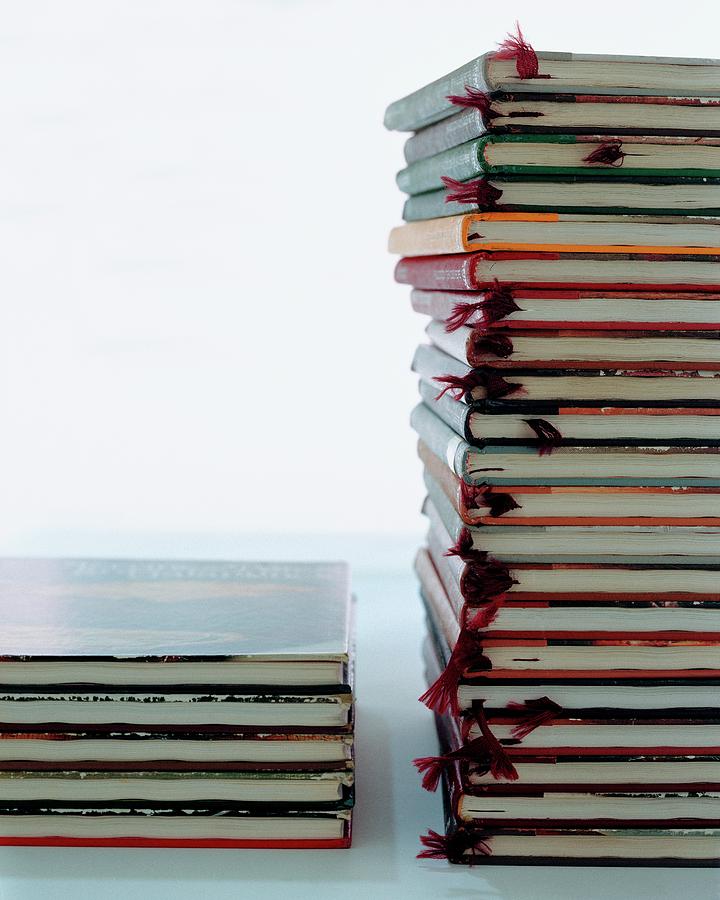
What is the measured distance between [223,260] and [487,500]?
4.38ft

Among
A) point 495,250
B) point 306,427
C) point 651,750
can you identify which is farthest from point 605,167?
point 306,427

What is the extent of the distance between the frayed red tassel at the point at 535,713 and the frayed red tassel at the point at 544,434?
0.24 m

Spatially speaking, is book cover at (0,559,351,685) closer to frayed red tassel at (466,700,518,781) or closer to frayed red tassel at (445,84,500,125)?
frayed red tassel at (466,700,518,781)

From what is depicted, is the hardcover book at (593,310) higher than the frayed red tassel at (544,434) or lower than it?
higher

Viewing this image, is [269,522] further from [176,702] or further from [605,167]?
[605,167]

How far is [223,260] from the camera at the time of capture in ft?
7.33

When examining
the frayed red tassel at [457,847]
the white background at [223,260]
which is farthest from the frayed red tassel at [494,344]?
the white background at [223,260]

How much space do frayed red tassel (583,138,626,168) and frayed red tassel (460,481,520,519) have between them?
31 centimetres

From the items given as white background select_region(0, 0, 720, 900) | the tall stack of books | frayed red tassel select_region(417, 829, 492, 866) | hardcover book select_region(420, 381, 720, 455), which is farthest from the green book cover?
white background select_region(0, 0, 720, 900)

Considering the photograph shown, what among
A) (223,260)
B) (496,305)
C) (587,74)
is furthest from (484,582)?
(223,260)

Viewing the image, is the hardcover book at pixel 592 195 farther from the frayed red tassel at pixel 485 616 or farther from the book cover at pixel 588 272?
the frayed red tassel at pixel 485 616

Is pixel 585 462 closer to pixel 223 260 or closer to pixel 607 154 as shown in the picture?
pixel 607 154

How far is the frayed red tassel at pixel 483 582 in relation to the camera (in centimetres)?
103

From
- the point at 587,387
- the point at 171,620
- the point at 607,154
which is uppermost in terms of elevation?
the point at 607,154
